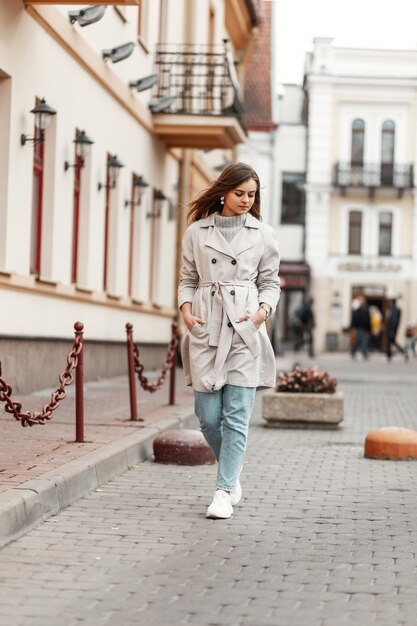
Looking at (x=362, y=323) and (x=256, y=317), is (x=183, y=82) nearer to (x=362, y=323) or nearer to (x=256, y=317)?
(x=362, y=323)

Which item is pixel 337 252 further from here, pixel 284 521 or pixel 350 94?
pixel 284 521

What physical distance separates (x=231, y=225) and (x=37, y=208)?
8242 mm

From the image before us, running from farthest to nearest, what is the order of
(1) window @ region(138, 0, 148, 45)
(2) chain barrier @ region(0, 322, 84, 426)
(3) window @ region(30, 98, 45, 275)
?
(1) window @ region(138, 0, 148, 45)
(3) window @ region(30, 98, 45, 275)
(2) chain barrier @ region(0, 322, 84, 426)

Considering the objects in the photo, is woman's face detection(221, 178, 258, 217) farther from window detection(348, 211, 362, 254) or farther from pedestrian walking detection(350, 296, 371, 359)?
window detection(348, 211, 362, 254)

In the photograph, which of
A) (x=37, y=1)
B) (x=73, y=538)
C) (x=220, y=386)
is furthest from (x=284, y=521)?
(x=37, y=1)

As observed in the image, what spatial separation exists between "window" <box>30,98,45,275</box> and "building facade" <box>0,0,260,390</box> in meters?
0.02

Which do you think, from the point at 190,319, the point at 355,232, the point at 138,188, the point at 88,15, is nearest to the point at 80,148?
the point at 88,15

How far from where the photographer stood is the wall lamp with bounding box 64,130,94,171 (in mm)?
16578

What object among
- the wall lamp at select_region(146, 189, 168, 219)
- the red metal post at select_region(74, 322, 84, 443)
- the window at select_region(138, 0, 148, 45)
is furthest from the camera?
the wall lamp at select_region(146, 189, 168, 219)

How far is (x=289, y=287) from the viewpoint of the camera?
5409 centimetres

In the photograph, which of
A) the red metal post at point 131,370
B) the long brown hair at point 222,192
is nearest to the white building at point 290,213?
the red metal post at point 131,370

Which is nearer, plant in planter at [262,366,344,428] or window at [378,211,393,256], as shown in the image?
plant in planter at [262,366,344,428]

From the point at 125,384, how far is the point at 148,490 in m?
9.35

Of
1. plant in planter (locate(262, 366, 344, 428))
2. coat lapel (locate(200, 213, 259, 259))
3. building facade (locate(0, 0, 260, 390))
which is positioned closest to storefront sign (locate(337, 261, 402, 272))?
building facade (locate(0, 0, 260, 390))
